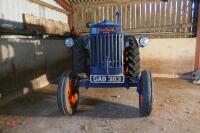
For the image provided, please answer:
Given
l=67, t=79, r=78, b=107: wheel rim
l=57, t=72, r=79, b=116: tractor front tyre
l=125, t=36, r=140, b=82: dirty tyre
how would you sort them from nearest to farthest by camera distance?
l=57, t=72, r=79, b=116: tractor front tyre
l=67, t=79, r=78, b=107: wheel rim
l=125, t=36, r=140, b=82: dirty tyre

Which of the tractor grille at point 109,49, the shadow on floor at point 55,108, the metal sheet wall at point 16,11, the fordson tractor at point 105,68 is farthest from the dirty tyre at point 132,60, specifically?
the metal sheet wall at point 16,11

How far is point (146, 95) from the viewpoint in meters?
4.20

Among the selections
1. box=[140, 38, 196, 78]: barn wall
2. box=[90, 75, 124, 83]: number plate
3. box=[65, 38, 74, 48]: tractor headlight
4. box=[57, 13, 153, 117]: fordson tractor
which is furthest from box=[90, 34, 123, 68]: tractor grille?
box=[140, 38, 196, 78]: barn wall

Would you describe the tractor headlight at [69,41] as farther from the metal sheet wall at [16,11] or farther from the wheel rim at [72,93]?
the metal sheet wall at [16,11]

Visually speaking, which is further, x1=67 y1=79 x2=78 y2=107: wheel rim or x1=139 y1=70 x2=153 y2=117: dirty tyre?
x1=67 y1=79 x2=78 y2=107: wheel rim

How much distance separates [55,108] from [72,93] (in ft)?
1.74

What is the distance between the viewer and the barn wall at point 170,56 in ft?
27.5

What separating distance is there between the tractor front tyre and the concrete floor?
155mm

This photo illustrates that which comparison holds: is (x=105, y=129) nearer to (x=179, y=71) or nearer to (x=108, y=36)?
(x=108, y=36)

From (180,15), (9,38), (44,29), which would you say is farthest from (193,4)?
(9,38)

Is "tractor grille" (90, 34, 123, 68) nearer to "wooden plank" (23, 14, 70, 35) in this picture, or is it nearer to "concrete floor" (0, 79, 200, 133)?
"concrete floor" (0, 79, 200, 133)

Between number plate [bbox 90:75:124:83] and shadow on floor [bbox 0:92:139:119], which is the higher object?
number plate [bbox 90:75:124:83]

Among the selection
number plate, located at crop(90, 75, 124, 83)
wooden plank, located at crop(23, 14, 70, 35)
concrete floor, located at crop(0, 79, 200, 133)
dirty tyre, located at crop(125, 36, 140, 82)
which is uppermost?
wooden plank, located at crop(23, 14, 70, 35)

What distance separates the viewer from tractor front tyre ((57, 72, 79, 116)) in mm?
4359
